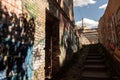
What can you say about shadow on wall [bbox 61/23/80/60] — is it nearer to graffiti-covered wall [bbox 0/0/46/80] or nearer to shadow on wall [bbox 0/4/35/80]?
graffiti-covered wall [bbox 0/0/46/80]

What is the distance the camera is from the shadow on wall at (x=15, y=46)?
11.1 feet

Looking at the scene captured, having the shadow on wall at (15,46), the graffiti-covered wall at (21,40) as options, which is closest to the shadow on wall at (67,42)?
the graffiti-covered wall at (21,40)

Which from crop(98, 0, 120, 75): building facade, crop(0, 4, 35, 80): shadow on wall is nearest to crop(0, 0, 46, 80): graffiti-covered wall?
crop(0, 4, 35, 80): shadow on wall

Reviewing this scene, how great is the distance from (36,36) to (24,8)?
1099mm

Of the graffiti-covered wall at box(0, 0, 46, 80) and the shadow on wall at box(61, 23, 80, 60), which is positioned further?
the shadow on wall at box(61, 23, 80, 60)

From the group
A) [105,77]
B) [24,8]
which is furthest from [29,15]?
[105,77]

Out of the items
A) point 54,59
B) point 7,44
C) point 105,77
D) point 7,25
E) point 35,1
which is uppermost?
point 35,1

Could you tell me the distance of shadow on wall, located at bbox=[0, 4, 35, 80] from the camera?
11.1 feet

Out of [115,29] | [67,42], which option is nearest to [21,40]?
[115,29]

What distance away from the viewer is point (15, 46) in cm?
382

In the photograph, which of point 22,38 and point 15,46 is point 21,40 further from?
point 15,46

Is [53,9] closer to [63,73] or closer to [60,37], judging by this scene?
[60,37]

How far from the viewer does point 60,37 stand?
8.24 m

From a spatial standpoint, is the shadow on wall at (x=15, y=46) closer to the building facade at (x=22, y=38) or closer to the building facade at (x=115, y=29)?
the building facade at (x=22, y=38)
